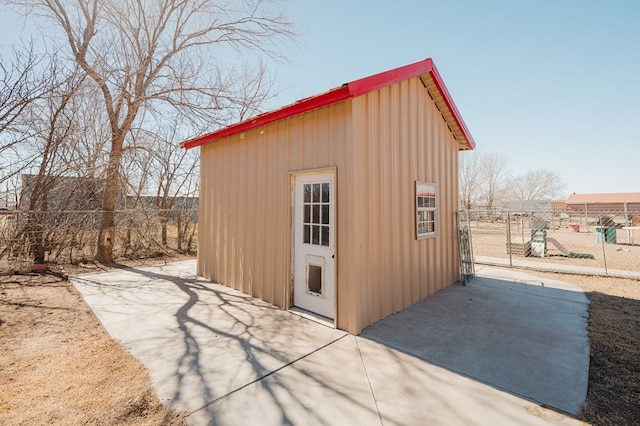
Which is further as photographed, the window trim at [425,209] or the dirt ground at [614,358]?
the window trim at [425,209]

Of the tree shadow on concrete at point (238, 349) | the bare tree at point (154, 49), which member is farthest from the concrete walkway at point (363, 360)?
the bare tree at point (154, 49)

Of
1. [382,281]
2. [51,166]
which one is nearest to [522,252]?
[382,281]

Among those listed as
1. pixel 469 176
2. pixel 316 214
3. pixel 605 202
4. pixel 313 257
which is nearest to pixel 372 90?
pixel 316 214

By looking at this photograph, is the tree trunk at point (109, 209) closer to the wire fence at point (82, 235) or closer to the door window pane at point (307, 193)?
the wire fence at point (82, 235)

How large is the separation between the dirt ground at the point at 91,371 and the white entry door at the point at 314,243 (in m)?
2.18

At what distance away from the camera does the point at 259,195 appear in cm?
484

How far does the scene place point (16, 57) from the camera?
593 cm

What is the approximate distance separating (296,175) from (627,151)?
35381mm

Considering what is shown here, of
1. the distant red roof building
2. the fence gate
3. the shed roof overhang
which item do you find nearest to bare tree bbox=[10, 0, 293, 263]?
the shed roof overhang

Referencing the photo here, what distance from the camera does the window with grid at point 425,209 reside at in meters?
4.91

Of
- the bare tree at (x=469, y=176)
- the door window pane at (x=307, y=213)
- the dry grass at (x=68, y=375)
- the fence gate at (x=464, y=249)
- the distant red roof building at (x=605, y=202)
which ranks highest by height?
the bare tree at (x=469, y=176)

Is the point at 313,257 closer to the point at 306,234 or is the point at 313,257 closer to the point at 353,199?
the point at 306,234

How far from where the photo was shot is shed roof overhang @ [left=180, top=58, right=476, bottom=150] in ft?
11.3

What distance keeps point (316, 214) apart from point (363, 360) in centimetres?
202
